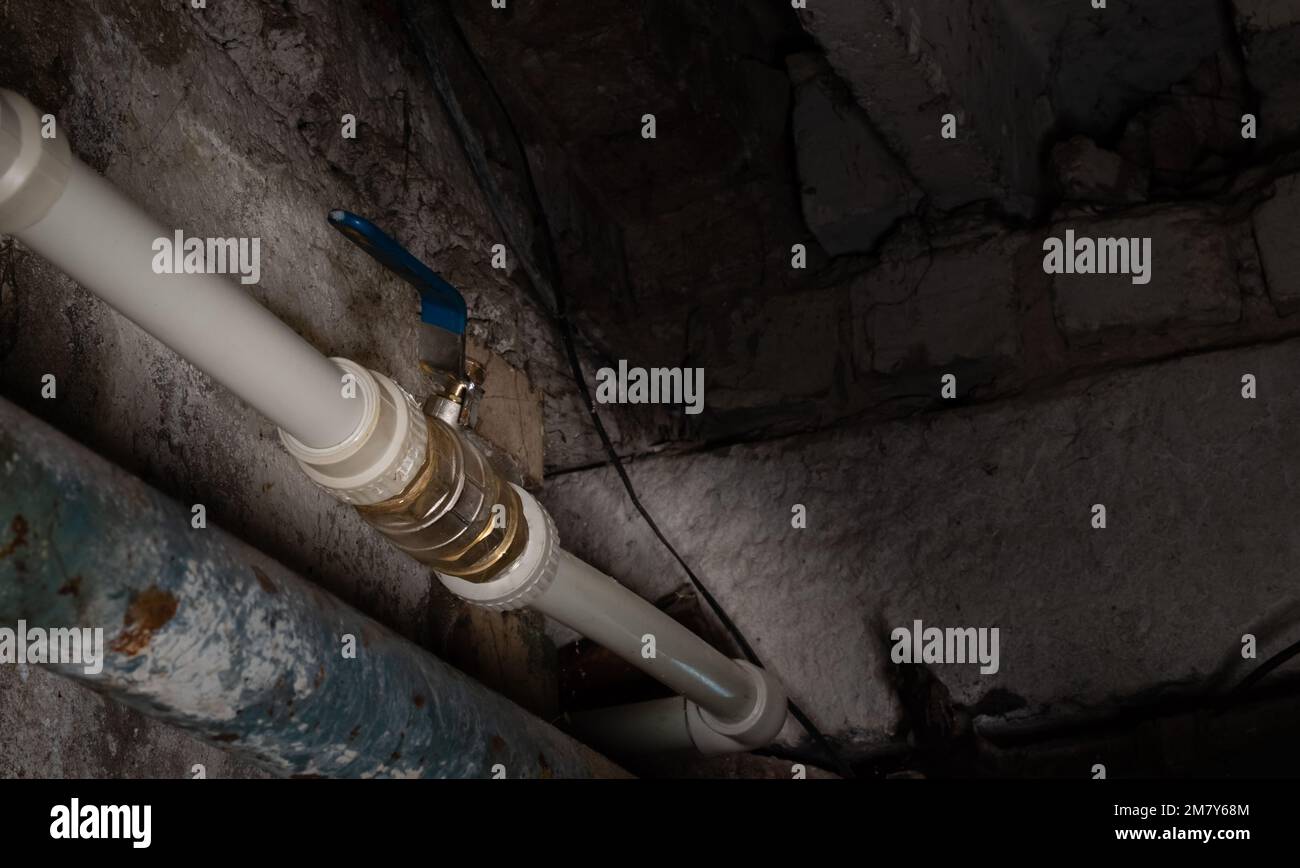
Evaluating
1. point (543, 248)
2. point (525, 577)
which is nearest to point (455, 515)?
point (525, 577)

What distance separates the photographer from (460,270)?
169 cm

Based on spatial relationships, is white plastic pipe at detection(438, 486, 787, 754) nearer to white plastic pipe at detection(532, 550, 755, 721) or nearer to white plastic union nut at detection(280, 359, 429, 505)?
white plastic pipe at detection(532, 550, 755, 721)

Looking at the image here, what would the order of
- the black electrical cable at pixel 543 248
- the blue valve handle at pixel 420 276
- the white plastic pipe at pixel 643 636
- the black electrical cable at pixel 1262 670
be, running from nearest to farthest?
the blue valve handle at pixel 420 276, the white plastic pipe at pixel 643 636, the black electrical cable at pixel 1262 670, the black electrical cable at pixel 543 248

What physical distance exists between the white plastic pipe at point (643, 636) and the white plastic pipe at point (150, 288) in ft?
1.42

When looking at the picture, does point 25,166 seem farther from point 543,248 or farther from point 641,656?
point 543,248

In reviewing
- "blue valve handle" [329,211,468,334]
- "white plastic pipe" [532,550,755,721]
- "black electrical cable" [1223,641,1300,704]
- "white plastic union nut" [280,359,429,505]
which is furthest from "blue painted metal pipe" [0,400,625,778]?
"black electrical cable" [1223,641,1300,704]

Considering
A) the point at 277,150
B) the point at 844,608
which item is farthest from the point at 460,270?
the point at 844,608

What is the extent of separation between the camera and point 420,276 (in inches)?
55.9

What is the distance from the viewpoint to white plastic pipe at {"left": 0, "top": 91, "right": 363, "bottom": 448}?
2.48 ft

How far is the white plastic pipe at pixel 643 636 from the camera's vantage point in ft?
4.51

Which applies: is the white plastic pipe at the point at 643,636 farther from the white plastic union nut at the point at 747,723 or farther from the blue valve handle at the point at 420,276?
the blue valve handle at the point at 420,276

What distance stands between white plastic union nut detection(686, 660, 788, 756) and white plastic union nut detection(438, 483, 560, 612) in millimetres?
411

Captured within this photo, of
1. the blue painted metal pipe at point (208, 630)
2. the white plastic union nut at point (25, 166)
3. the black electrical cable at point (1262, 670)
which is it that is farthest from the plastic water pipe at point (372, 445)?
the black electrical cable at point (1262, 670)

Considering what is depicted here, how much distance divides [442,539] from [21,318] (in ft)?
1.40
